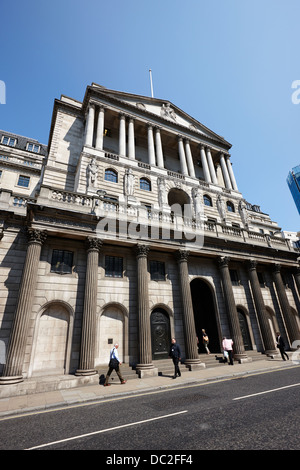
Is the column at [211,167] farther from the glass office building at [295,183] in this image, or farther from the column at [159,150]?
the glass office building at [295,183]

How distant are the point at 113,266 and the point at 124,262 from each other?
91 cm

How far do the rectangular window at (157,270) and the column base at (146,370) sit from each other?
601 cm

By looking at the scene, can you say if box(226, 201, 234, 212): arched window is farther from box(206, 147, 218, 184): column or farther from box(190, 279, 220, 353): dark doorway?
box(190, 279, 220, 353): dark doorway

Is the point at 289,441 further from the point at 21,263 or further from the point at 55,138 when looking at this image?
the point at 55,138

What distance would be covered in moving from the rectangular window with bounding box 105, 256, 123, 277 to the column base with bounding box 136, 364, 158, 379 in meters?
6.11

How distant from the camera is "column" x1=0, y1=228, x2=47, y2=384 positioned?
1050 cm

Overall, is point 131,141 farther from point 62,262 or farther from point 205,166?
point 62,262

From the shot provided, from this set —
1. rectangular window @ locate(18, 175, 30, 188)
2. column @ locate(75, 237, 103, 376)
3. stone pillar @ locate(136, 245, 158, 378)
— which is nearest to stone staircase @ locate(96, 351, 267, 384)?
stone pillar @ locate(136, 245, 158, 378)

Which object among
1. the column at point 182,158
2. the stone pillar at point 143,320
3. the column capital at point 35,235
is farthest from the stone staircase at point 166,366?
the column at point 182,158

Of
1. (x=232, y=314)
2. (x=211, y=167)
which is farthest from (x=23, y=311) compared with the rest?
(x=211, y=167)

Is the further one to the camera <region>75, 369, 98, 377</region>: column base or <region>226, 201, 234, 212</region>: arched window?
<region>226, 201, 234, 212</region>: arched window

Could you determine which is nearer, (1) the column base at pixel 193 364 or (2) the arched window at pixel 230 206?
(1) the column base at pixel 193 364

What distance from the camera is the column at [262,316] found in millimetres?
18444
